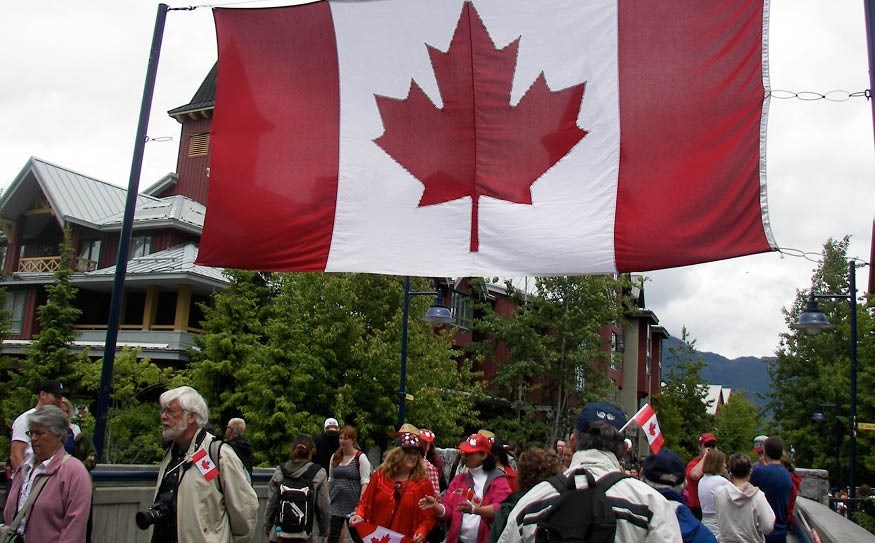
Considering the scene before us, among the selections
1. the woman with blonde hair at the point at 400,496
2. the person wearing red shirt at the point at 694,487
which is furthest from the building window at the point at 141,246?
the person wearing red shirt at the point at 694,487

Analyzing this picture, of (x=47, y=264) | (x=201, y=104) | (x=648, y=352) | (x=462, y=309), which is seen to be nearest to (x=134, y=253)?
(x=47, y=264)

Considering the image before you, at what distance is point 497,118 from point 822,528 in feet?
19.5

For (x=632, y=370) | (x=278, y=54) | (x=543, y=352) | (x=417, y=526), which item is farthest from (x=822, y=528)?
(x=632, y=370)

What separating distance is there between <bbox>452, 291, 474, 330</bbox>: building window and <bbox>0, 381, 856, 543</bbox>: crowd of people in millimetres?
32734

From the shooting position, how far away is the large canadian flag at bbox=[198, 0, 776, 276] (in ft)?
19.7

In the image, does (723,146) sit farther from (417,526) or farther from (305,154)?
(417,526)

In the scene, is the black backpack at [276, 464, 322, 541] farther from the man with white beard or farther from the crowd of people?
the man with white beard

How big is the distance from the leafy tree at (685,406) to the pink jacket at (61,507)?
51815 millimetres

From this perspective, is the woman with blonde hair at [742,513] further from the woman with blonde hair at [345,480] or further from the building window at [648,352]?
the building window at [648,352]

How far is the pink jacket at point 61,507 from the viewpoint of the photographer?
16.8 feet

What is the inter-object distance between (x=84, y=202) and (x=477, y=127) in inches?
1550

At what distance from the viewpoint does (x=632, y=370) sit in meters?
62.9

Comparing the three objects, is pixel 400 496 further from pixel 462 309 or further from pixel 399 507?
pixel 462 309

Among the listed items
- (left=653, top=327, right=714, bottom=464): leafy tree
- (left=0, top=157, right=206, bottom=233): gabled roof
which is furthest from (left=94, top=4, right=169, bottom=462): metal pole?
(left=653, top=327, right=714, bottom=464): leafy tree
